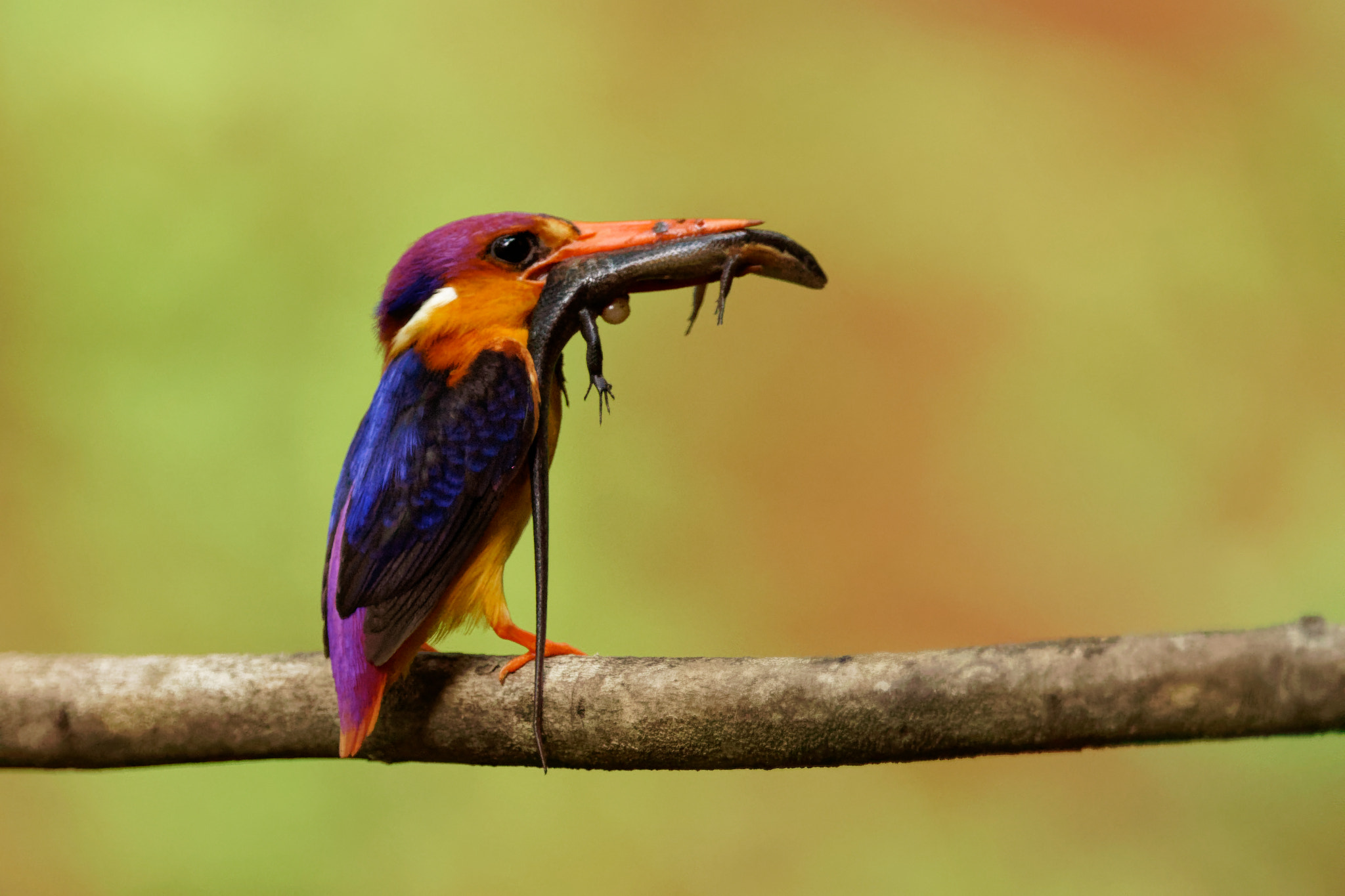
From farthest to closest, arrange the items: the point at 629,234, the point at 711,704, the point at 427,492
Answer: the point at 629,234 → the point at 427,492 → the point at 711,704

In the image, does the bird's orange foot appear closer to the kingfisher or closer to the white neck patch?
the kingfisher

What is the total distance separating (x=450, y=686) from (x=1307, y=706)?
707 mm

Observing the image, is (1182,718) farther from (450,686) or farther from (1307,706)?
(450,686)

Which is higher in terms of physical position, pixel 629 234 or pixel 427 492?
pixel 629 234

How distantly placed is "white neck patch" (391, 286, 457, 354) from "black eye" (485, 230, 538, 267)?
0.06 m

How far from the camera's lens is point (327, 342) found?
1862 mm

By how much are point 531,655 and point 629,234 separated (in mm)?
425

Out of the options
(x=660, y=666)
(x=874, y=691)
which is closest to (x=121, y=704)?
(x=660, y=666)

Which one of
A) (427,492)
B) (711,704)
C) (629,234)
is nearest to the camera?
(711,704)

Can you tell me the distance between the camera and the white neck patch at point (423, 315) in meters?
1.17

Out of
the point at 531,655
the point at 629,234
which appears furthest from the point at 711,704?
the point at 629,234

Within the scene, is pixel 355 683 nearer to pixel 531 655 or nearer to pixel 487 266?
pixel 531 655

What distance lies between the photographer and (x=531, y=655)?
1.08m

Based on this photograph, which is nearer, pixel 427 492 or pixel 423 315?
pixel 427 492
